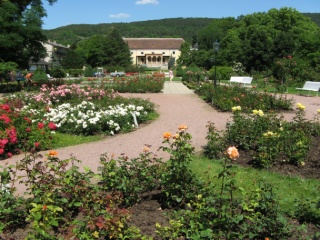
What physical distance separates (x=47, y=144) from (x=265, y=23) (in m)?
50.4

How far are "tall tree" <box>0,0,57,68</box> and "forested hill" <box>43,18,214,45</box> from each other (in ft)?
389

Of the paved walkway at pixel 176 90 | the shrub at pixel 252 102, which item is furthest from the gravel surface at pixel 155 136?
the paved walkway at pixel 176 90

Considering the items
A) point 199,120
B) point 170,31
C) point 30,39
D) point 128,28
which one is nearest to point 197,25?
point 170,31

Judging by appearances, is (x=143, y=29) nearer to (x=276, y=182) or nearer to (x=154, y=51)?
(x=154, y=51)

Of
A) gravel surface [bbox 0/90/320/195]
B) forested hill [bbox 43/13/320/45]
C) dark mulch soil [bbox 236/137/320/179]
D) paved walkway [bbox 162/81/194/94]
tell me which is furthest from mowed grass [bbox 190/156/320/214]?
forested hill [bbox 43/13/320/45]

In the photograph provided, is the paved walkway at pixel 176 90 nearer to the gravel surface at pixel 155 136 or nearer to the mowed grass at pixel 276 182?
the gravel surface at pixel 155 136

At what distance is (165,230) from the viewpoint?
11.0ft

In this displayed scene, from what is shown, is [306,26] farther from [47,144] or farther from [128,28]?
[128,28]

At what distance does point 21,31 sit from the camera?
848 inches

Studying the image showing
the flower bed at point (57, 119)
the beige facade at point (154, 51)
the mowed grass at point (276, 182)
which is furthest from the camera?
the beige facade at point (154, 51)

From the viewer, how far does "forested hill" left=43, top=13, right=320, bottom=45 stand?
145 metres

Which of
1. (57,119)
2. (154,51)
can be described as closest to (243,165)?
(57,119)

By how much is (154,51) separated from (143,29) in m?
61.3

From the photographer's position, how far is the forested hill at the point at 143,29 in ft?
474
